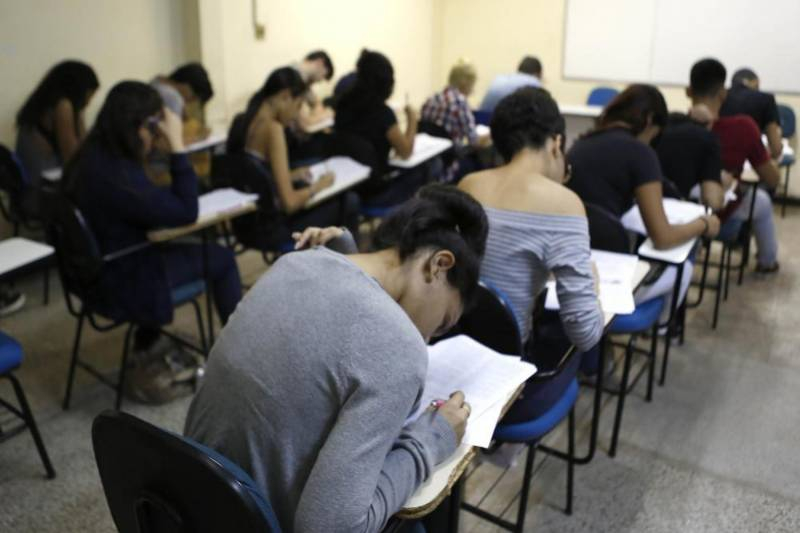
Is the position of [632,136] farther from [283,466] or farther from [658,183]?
[283,466]

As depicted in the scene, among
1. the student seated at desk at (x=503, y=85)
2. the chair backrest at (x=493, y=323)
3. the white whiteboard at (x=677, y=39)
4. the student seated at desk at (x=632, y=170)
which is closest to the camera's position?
the chair backrest at (x=493, y=323)

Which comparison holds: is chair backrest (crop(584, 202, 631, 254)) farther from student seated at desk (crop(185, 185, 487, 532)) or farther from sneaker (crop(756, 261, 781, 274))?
sneaker (crop(756, 261, 781, 274))

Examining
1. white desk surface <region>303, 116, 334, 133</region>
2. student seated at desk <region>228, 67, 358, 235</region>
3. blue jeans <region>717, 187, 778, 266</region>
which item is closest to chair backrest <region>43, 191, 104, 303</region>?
student seated at desk <region>228, 67, 358, 235</region>

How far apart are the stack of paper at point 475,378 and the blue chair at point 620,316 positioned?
68 cm

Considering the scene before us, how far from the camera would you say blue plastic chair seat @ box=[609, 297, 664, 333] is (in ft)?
8.07

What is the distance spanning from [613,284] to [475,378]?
0.76 meters

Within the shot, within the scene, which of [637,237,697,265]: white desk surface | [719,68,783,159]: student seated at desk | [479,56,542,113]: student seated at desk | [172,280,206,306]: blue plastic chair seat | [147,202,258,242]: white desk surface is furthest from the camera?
[479,56,542,113]: student seated at desk

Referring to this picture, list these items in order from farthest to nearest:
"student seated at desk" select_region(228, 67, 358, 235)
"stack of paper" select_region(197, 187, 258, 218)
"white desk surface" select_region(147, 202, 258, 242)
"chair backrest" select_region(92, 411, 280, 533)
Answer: "student seated at desk" select_region(228, 67, 358, 235) < "stack of paper" select_region(197, 187, 258, 218) < "white desk surface" select_region(147, 202, 258, 242) < "chair backrest" select_region(92, 411, 280, 533)

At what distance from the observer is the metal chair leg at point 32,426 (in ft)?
7.16

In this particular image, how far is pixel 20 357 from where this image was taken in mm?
2123

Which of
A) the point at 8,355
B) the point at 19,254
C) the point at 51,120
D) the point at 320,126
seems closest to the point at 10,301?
the point at 51,120

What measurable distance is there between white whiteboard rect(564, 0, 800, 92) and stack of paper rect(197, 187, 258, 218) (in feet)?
14.6

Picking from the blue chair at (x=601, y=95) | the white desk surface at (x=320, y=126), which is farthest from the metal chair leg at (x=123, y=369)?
the blue chair at (x=601, y=95)

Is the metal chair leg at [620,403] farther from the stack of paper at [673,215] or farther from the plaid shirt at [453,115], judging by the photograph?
the plaid shirt at [453,115]
